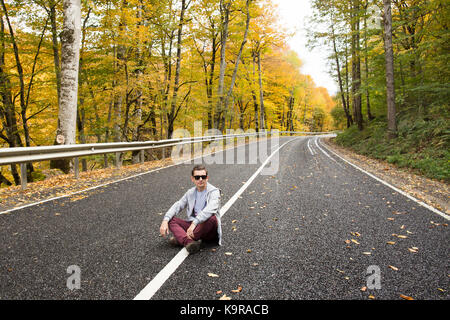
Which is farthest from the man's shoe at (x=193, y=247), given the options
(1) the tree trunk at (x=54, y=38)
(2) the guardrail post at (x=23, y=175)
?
(1) the tree trunk at (x=54, y=38)

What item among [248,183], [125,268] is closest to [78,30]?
[248,183]

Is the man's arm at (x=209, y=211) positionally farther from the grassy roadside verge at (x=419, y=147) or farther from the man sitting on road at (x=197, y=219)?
the grassy roadside verge at (x=419, y=147)

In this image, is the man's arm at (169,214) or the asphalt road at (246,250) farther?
the man's arm at (169,214)

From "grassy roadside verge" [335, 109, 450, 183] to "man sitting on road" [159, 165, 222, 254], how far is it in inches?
317

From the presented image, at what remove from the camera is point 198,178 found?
11.8ft

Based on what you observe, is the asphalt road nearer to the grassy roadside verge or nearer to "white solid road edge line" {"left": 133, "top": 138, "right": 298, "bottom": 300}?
"white solid road edge line" {"left": 133, "top": 138, "right": 298, "bottom": 300}

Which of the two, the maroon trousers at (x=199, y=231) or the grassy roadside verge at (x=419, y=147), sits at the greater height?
the grassy roadside verge at (x=419, y=147)

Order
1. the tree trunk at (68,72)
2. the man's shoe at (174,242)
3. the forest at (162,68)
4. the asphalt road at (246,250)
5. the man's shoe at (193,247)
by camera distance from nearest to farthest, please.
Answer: the asphalt road at (246,250) → the man's shoe at (193,247) → the man's shoe at (174,242) → the tree trunk at (68,72) → the forest at (162,68)

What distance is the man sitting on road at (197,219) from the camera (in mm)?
3438

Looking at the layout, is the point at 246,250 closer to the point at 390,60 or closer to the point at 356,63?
the point at 390,60

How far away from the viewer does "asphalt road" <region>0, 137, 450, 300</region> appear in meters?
2.59

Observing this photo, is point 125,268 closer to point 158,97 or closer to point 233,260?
point 233,260

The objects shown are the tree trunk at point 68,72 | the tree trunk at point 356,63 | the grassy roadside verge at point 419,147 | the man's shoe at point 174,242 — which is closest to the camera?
the man's shoe at point 174,242

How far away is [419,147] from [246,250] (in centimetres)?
1141
